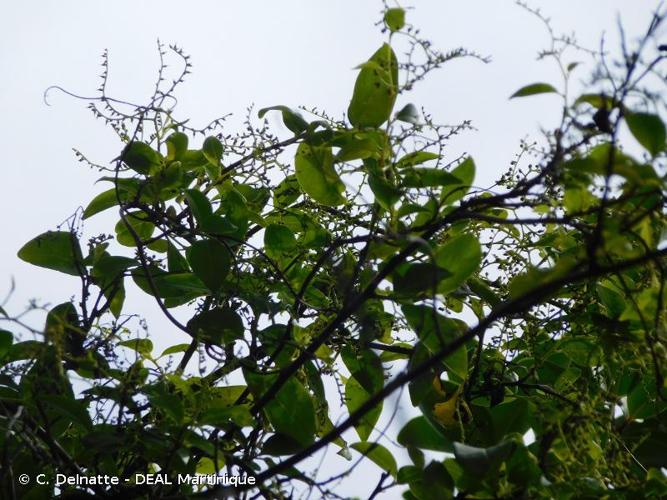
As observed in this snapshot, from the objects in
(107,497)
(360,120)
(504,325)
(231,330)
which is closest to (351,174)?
(360,120)

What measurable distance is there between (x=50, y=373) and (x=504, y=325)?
586mm

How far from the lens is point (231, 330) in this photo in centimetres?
101

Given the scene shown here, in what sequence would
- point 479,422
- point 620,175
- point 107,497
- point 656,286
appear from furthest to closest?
point 479,422, point 107,497, point 656,286, point 620,175

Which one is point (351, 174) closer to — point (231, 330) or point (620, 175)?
point (231, 330)

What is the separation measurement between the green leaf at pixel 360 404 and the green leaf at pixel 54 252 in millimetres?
373

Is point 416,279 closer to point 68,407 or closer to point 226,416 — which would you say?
point 226,416

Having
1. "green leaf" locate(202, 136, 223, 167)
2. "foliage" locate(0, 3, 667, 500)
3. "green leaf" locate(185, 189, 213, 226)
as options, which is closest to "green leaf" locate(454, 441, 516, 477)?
"foliage" locate(0, 3, 667, 500)

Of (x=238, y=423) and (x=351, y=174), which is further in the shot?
(x=351, y=174)

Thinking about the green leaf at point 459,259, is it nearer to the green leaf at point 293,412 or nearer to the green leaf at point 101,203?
the green leaf at point 293,412

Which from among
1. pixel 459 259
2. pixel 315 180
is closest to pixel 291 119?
pixel 315 180

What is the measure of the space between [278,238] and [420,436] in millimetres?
337

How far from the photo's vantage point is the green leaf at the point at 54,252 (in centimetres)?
115

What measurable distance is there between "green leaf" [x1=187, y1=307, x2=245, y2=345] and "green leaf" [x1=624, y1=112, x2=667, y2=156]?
1.60 feet

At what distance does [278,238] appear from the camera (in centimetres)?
112
